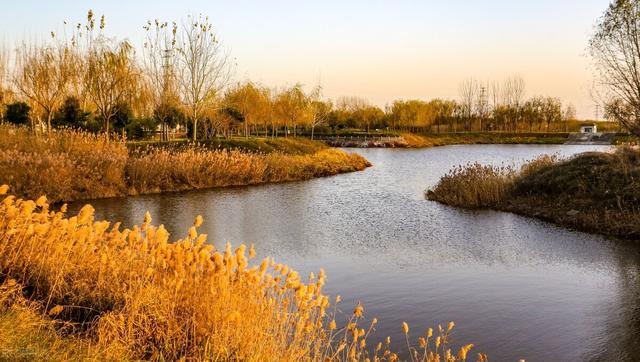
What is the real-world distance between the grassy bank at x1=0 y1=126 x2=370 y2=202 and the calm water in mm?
1572

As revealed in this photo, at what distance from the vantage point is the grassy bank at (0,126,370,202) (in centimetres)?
1825

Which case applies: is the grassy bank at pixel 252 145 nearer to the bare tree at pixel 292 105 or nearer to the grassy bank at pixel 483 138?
the bare tree at pixel 292 105

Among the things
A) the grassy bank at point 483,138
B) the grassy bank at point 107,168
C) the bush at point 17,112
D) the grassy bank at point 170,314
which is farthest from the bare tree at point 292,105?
the grassy bank at point 170,314

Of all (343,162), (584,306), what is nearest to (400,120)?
(343,162)

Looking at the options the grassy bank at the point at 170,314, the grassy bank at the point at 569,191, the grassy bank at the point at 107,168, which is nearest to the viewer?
the grassy bank at the point at 170,314

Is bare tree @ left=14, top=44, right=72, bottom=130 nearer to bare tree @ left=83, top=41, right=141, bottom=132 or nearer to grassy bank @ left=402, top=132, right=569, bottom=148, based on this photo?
bare tree @ left=83, top=41, right=141, bottom=132

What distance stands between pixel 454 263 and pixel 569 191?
8341mm

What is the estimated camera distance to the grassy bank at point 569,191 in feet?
48.4

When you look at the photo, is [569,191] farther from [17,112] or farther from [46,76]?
[17,112]

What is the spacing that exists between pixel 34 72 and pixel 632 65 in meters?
27.6

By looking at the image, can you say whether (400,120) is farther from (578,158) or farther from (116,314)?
(116,314)

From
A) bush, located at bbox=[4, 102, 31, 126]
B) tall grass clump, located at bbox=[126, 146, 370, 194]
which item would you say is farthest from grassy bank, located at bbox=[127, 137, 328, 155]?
bush, located at bbox=[4, 102, 31, 126]

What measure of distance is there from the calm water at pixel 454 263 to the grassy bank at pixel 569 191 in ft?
Result: 2.84

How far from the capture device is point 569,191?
56.9 ft
